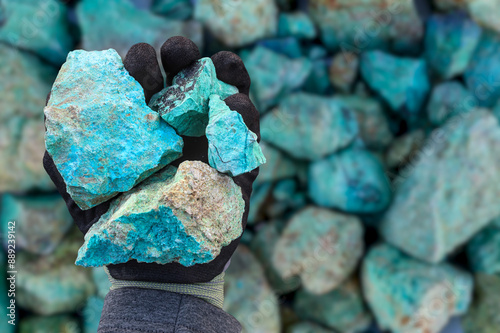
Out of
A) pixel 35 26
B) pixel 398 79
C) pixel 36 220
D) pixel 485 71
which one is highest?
pixel 485 71

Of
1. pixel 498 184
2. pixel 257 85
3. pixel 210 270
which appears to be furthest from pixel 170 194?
pixel 498 184

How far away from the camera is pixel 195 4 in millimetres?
1560

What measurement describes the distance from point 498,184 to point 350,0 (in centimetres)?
95

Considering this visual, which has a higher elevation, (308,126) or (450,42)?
(450,42)

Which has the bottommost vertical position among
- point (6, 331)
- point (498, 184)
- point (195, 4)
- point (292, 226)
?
point (6, 331)

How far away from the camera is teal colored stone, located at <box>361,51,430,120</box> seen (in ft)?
5.18

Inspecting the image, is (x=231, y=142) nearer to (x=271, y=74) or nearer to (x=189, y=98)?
(x=189, y=98)

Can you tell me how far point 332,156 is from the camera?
166cm

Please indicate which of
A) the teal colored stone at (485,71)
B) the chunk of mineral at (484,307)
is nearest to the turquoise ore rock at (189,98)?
the teal colored stone at (485,71)

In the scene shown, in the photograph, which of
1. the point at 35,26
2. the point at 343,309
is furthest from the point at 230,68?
the point at 343,309

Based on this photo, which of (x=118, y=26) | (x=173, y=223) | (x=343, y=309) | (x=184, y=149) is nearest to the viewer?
(x=173, y=223)

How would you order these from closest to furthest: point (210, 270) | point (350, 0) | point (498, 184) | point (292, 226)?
1. point (210, 270)
2. point (498, 184)
3. point (350, 0)
4. point (292, 226)

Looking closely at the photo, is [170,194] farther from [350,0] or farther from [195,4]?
[350,0]

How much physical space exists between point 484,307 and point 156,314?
1.50 meters
